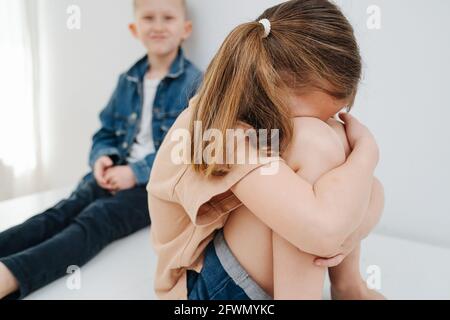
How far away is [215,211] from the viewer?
1.81ft

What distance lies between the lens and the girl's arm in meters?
0.48

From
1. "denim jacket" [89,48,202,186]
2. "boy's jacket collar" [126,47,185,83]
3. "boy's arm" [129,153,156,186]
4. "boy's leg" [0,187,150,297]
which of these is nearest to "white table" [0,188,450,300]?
"boy's leg" [0,187,150,297]

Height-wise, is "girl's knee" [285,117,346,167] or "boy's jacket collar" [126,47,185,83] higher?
"boy's jacket collar" [126,47,185,83]

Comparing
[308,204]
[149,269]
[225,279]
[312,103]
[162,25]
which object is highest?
[162,25]

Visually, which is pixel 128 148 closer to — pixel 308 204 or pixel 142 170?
pixel 142 170

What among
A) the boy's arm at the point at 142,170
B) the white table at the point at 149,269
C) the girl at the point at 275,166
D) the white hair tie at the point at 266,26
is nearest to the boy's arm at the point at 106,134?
the boy's arm at the point at 142,170

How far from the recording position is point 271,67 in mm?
528

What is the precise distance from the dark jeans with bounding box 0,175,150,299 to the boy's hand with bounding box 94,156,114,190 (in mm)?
16

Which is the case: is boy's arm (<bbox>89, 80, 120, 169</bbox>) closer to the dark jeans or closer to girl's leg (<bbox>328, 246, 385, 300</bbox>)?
the dark jeans

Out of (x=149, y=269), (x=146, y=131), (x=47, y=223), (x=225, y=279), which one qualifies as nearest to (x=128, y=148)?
(x=146, y=131)

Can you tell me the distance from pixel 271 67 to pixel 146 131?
26.7 inches

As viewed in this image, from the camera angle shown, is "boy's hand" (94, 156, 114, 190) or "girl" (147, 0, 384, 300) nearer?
"girl" (147, 0, 384, 300)

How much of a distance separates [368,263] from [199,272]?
0.39m

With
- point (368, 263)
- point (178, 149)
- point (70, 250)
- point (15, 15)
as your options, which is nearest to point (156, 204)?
point (178, 149)
